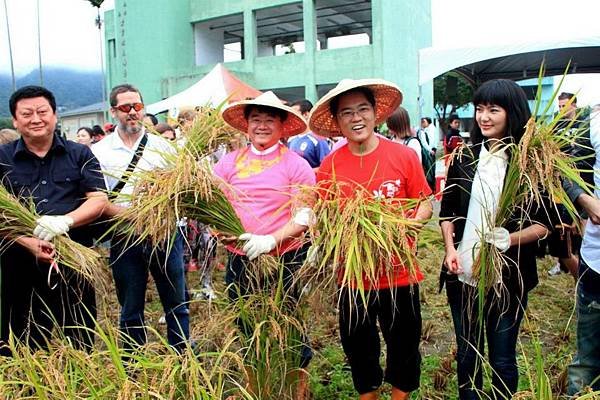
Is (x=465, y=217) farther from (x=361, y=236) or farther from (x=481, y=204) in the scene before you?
(x=361, y=236)

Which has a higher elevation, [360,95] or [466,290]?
[360,95]

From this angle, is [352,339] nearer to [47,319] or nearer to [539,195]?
[539,195]

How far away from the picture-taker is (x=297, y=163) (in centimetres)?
245

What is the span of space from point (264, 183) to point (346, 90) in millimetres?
548

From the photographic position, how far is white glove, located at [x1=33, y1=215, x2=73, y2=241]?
7.30 ft

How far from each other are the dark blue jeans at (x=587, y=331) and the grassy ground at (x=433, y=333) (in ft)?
0.61

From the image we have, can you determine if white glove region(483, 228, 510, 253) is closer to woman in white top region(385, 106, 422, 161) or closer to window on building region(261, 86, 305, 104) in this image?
woman in white top region(385, 106, 422, 161)

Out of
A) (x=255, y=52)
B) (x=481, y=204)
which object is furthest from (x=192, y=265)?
(x=255, y=52)

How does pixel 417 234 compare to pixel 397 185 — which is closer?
pixel 417 234

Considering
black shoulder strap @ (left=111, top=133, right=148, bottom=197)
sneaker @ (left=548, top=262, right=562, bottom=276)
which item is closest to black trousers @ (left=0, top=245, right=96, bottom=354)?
black shoulder strap @ (left=111, top=133, right=148, bottom=197)

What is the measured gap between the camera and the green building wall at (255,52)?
687 inches

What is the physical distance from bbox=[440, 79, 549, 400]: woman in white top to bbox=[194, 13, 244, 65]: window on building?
19.2m

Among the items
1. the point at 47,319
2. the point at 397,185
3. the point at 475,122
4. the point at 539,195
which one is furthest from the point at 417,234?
the point at 47,319

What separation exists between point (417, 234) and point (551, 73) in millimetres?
7240
